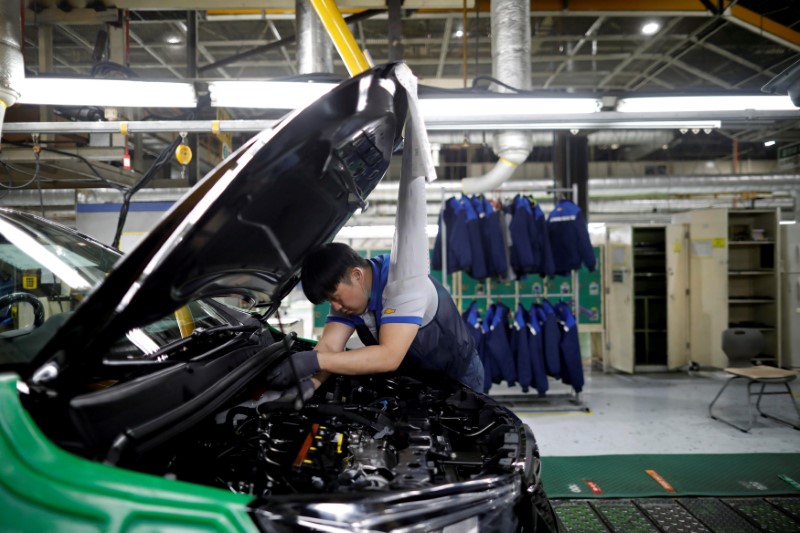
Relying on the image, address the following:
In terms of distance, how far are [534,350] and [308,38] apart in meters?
3.51

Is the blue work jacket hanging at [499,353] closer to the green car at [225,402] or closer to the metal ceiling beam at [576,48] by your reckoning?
the green car at [225,402]

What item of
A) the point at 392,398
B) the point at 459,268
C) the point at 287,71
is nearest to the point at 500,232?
the point at 459,268

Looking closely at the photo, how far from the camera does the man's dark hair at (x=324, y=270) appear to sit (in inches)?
68.9

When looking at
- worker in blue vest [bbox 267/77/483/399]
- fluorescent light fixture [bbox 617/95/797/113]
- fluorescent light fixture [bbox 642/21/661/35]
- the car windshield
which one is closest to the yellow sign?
the car windshield

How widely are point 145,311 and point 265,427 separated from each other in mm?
616

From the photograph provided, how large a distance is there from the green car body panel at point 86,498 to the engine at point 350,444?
0.22 meters

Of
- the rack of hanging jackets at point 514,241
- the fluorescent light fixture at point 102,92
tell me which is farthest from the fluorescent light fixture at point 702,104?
the fluorescent light fixture at point 102,92

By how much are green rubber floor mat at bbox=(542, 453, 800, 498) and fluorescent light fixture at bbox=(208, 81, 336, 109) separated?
2.86 m

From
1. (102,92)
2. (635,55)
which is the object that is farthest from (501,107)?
(635,55)

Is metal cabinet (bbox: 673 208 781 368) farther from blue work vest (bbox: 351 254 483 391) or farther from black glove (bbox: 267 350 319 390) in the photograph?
black glove (bbox: 267 350 319 390)

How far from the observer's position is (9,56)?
259 cm

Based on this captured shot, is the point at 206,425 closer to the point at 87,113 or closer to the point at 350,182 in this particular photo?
the point at 350,182

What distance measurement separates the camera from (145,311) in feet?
3.31

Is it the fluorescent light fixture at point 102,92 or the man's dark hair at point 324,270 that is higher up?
the fluorescent light fixture at point 102,92
